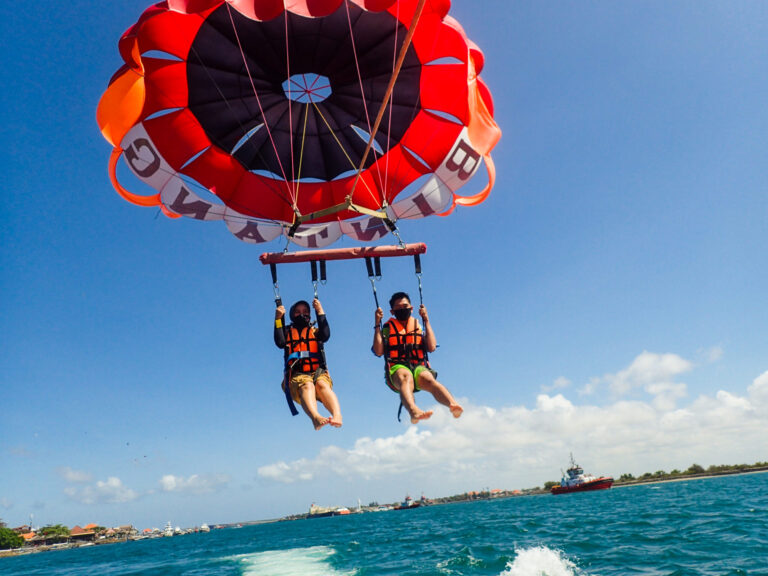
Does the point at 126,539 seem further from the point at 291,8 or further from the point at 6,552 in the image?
the point at 291,8

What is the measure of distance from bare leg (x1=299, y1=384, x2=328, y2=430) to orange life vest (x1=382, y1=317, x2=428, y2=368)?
1.07 metres

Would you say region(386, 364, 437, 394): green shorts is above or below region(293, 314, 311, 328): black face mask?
below

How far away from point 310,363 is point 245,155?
3914 millimetres

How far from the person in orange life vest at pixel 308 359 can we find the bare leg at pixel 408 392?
80 centimetres

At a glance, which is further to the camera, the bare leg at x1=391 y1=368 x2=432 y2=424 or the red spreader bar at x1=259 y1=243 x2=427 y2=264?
the red spreader bar at x1=259 y1=243 x2=427 y2=264

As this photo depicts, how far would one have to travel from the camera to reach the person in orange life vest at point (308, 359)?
6.00 meters

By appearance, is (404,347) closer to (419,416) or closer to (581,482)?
(419,416)

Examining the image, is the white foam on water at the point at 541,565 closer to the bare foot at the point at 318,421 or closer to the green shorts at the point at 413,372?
the green shorts at the point at 413,372

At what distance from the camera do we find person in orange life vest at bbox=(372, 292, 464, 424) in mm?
6045

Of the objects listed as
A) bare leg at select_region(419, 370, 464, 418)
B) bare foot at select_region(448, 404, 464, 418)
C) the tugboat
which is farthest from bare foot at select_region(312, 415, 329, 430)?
the tugboat

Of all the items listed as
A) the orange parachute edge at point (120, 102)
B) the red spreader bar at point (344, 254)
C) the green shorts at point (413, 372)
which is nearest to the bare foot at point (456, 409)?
the green shorts at point (413, 372)

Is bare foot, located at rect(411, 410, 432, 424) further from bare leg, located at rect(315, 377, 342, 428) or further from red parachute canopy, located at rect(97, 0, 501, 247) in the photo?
red parachute canopy, located at rect(97, 0, 501, 247)

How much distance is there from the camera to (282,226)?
26.7 ft

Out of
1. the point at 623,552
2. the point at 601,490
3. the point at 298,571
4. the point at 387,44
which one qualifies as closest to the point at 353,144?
the point at 387,44
